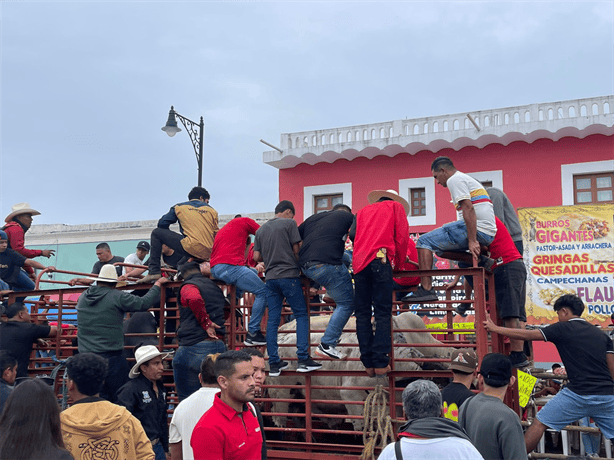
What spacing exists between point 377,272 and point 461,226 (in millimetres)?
1161

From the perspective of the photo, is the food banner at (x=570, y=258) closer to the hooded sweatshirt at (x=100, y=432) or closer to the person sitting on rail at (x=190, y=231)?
the person sitting on rail at (x=190, y=231)

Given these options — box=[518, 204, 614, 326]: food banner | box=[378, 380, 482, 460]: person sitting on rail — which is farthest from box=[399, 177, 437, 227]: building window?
box=[378, 380, 482, 460]: person sitting on rail

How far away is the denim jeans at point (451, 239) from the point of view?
7059mm

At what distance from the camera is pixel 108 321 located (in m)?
7.69

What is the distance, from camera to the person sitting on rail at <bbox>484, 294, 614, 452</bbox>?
647cm

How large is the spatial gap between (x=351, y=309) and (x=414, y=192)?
12.9 m

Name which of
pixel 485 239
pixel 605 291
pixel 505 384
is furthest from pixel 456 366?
pixel 605 291

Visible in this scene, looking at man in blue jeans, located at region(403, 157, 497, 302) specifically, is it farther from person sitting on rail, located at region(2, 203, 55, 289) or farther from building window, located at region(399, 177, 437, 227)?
building window, located at region(399, 177, 437, 227)

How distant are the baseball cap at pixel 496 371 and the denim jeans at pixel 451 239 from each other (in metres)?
2.29

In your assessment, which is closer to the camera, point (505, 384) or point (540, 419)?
point (505, 384)

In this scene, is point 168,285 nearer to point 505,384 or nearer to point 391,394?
point 391,394

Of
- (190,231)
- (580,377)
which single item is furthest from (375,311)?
(190,231)

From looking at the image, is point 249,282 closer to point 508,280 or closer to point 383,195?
point 383,195

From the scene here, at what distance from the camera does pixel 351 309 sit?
721cm
